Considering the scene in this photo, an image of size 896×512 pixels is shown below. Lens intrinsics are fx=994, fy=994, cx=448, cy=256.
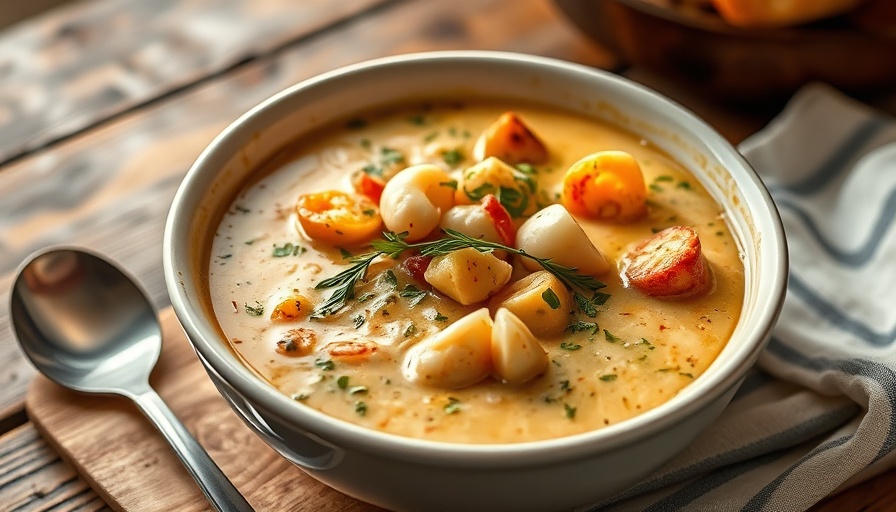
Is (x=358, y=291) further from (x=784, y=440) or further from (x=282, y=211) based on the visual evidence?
(x=784, y=440)

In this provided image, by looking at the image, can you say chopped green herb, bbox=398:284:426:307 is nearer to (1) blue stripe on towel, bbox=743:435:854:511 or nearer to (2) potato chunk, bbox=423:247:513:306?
(2) potato chunk, bbox=423:247:513:306

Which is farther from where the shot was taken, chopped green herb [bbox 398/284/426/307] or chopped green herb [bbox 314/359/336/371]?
chopped green herb [bbox 398/284/426/307]

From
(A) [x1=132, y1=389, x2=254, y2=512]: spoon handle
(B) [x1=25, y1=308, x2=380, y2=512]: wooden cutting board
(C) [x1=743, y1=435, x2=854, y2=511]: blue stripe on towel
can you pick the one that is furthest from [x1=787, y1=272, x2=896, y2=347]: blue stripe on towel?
(A) [x1=132, y1=389, x2=254, y2=512]: spoon handle

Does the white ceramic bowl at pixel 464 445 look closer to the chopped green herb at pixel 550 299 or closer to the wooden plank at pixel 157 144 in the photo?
the chopped green herb at pixel 550 299

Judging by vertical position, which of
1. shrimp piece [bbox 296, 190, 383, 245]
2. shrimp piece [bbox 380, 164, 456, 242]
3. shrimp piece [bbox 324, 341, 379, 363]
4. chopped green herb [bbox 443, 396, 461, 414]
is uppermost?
shrimp piece [bbox 380, 164, 456, 242]

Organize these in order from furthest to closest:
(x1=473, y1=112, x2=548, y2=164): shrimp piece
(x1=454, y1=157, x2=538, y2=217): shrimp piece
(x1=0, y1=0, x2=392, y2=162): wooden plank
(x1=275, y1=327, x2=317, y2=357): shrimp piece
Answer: (x1=0, y1=0, x2=392, y2=162): wooden plank
(x1=473, y1=112, x2=548, y2=164): shrimp piece
(x1=454, y1=157, x2=538, y2=217): shrimp piece
(x1=275, y1=327, x2=317, y2=357): shrimp piece

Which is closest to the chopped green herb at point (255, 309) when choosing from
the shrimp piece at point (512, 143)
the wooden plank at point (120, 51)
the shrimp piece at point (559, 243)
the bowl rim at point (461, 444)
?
Answer: the bowl rim at point (461, 444)

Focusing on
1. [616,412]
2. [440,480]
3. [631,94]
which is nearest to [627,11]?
[631,94]
